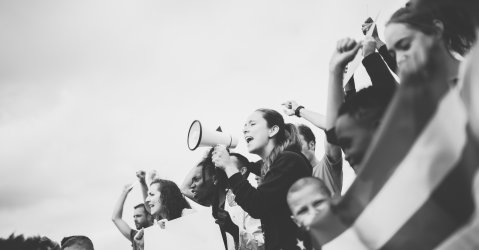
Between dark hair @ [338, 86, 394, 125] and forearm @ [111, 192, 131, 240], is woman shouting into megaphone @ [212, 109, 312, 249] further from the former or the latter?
forearm @ [111, 192, 131, 240]

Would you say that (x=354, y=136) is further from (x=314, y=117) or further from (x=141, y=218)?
(x=141, y=218)

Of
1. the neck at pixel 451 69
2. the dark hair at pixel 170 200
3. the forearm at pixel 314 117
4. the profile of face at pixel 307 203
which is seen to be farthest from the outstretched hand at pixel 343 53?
the dark hair at pixel 170 200

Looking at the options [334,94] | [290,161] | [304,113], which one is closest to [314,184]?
[334,94]

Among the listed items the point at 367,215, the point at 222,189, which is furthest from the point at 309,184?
the point at 222,189

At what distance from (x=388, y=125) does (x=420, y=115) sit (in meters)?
0.09

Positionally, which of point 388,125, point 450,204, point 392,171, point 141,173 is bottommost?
point 450,204

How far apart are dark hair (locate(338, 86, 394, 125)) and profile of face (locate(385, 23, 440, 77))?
17 cm

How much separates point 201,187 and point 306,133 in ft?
3.81

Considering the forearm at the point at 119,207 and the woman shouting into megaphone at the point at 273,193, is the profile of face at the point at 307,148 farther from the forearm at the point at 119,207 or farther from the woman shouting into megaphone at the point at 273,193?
the forearm at the point at 119,207

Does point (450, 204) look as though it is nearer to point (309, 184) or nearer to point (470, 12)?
point (470, 12)

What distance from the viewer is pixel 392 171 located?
111 cm

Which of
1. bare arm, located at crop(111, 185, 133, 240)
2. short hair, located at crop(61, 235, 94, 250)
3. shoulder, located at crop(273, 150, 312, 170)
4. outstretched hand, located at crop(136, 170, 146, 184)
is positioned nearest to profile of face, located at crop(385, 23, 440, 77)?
shoulder, located at crop(273, 150, 312, 170)

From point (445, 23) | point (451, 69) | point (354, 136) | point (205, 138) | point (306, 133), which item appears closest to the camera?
point (451, 69)

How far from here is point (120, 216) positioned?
4906 millimetres
